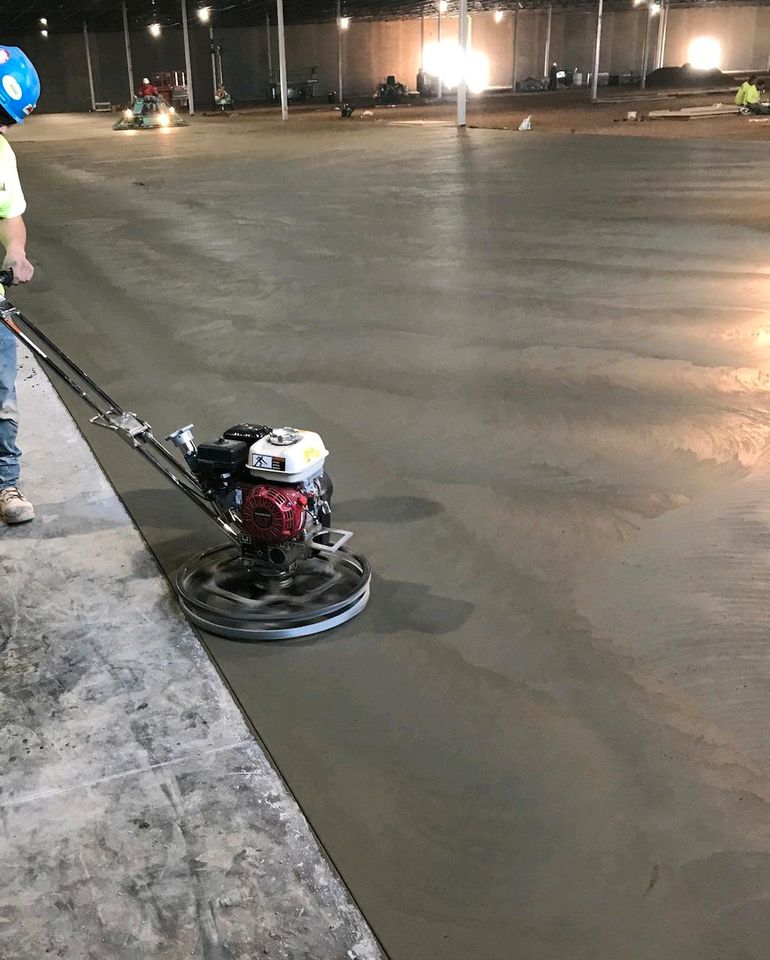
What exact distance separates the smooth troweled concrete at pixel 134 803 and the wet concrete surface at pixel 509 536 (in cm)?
10

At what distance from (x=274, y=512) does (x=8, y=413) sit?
1431 mm

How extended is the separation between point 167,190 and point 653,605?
35.6ft

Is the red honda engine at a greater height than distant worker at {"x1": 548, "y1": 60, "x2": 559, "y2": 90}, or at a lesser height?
lesser

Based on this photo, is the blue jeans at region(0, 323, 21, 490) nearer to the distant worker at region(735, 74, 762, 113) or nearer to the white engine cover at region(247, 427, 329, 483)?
the white engine cover at region(247, 427, 329, 483)

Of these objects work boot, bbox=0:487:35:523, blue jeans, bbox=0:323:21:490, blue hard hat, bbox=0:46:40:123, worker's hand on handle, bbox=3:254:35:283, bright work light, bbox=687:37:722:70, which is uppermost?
bright work light, bbox=687:37:722:70

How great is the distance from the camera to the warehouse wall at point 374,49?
127 feet

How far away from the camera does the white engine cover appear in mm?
2490

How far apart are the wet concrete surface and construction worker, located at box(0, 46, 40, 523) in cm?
43

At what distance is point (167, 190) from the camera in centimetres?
1205

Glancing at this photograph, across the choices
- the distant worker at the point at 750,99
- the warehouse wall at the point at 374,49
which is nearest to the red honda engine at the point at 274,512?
the distant worker at the point at 750,99

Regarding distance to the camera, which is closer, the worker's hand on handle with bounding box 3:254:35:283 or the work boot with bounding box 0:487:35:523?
the worker's hand on handle with bounding box 3:254:35:283

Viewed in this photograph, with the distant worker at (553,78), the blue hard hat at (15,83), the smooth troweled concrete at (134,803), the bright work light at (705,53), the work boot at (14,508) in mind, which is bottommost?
the smooth troweled concrete at (134,803)

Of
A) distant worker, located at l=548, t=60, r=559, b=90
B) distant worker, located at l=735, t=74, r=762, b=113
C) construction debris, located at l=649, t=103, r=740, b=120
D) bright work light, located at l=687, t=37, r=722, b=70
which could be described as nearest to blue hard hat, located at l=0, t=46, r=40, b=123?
construction debris, located at l=649, t=103, r=740, b=120

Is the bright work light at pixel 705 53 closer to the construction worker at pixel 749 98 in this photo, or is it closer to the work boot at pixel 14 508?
the construction worker at pixel 749 98
